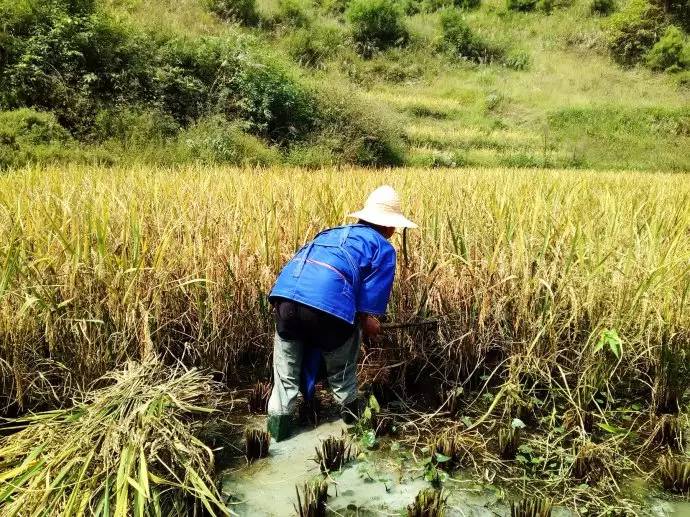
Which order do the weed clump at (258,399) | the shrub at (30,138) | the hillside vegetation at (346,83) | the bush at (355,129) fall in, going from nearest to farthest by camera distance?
the weed clump at (258,399)
the shrub at (30,138)
the hillside vegetation at (346,83)
the bush at (355,129)

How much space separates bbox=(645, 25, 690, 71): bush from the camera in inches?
1037

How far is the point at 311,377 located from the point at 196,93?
34.8 feet

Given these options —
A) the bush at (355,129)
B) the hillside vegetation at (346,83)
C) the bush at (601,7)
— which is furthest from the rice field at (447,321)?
the bush at (601,7)

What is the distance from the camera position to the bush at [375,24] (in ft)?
84.4

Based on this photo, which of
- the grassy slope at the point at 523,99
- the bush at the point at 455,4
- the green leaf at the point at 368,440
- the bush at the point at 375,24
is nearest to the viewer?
the green leaf at the point at 368,440

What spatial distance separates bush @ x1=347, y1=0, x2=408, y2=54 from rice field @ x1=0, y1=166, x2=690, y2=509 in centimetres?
2495

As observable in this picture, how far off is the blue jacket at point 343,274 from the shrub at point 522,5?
127 ft

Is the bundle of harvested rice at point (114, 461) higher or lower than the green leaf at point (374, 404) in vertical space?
higher

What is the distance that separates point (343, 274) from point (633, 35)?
3311cm

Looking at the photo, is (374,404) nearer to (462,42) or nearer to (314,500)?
(314,500)

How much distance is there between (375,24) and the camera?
25.9 m

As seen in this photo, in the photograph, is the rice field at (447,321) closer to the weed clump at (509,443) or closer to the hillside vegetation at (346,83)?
the weed clump at (509,443)

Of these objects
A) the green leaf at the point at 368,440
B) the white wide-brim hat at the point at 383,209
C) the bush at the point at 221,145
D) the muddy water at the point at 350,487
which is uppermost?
the bush at the point at 221,145

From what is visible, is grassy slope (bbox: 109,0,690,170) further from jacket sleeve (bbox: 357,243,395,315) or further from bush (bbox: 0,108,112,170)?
jacket sleeve (bbox: 357,243,395,315)
